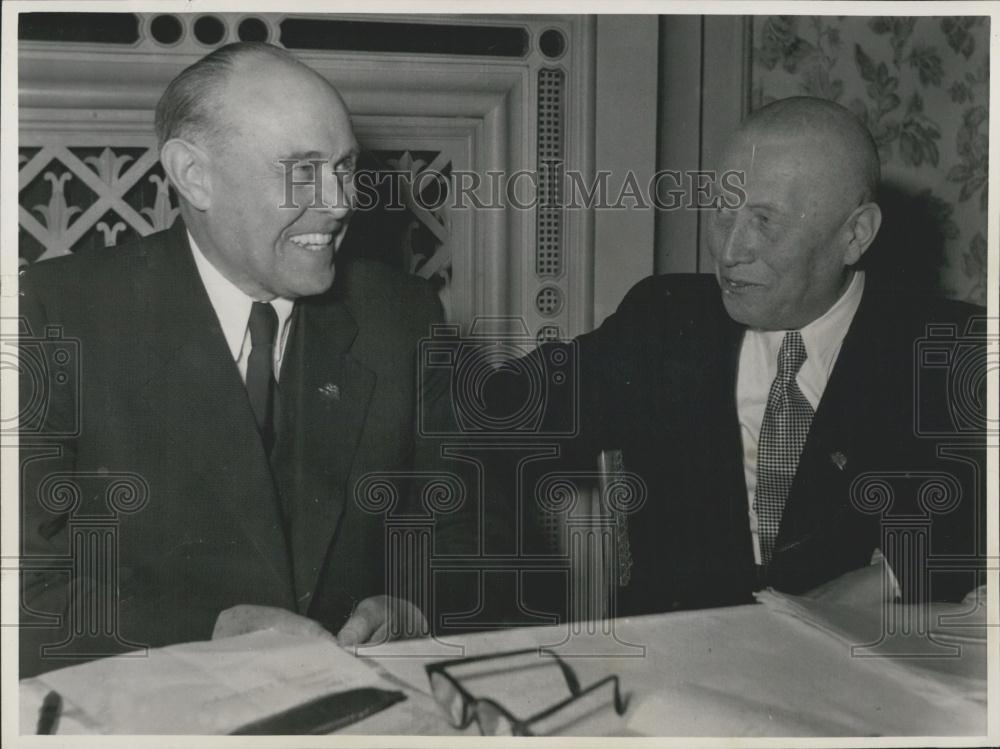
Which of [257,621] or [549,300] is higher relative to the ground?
[549,300]

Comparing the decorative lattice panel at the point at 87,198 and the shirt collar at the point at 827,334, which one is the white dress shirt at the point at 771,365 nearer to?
the shirt collar at the point at 827,334

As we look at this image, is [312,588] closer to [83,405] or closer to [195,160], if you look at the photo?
[83,405]

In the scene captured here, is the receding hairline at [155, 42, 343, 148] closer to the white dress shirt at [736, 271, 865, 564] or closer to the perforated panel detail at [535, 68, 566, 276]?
the perforated panel detail at [535, 68, 566, 276]

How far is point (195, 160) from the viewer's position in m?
1.15

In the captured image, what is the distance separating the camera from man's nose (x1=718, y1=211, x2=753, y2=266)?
4.13 ft

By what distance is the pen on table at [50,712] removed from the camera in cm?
96

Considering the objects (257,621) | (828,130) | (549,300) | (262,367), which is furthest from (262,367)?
(828,130)

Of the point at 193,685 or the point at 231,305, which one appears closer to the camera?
the point at 193,685

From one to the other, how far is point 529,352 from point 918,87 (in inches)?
25.8

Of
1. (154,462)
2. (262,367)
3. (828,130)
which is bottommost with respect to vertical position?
(154,462)

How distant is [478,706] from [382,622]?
204 millimetres

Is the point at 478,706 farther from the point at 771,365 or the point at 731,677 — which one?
the point at 771,365

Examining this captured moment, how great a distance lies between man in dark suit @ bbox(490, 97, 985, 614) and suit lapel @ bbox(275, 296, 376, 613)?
0.60 ft

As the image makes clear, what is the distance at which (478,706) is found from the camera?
3.38ft
